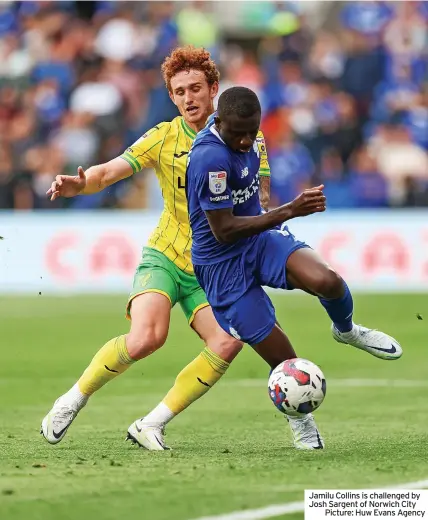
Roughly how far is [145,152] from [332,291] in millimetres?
1683

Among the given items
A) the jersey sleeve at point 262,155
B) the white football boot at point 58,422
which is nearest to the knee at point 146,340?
the white football boot at point 58,422

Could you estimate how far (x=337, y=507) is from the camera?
17.1 feet

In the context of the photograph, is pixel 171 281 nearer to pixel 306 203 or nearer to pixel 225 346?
pixel 225 346

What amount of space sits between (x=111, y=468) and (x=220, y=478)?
728mm

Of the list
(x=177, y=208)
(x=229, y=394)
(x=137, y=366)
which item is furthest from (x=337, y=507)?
(x=137, y=366)

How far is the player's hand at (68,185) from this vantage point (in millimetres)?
7496

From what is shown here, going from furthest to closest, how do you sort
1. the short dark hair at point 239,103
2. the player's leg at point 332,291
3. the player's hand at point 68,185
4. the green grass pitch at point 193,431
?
the player's hand at point 68,185
the player's leg at point 332,291
the short dark hair at point 239,103
the green grass pitch at point 193,431

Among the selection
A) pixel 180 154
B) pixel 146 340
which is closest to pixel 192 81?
pixel 180 154

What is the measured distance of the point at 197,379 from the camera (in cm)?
775

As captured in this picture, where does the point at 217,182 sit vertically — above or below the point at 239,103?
below

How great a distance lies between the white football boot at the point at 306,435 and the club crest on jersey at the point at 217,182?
4.94ft

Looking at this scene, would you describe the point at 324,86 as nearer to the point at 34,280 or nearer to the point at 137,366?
the point at 34,280

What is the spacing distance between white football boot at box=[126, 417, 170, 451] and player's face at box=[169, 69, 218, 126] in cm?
198

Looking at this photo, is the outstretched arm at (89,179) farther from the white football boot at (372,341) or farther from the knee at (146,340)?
the white football boot at (372,341)
